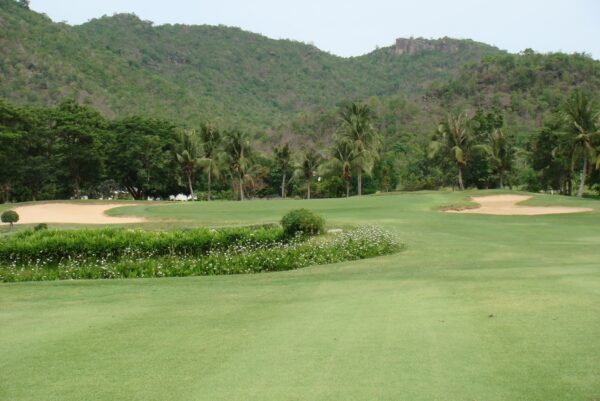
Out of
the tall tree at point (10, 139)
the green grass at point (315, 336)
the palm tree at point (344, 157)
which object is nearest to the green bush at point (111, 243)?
the green grass at point (315, 336)

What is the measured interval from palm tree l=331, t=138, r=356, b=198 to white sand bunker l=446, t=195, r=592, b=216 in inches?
836

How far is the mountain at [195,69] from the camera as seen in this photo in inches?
3263

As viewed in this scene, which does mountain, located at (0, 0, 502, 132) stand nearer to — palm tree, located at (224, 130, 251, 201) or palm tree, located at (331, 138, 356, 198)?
palm tree, located at (224, 130, 251, 201)

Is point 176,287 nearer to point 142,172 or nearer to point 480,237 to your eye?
point 480,237

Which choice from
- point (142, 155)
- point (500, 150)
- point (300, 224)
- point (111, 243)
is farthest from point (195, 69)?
point (111, 243)

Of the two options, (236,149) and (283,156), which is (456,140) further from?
(283,156)

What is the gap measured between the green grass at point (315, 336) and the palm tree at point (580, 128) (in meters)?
37.2

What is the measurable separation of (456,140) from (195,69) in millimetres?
87419

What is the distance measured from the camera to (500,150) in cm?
6047

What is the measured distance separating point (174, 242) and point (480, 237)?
11.1m

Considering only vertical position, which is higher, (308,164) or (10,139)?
(10,139)

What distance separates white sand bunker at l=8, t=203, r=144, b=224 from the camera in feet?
106

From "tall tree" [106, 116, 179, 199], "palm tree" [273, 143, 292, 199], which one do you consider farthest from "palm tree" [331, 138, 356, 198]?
"tall tree" [106, 116, 179, 199]

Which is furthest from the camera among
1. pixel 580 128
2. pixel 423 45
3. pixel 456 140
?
pixel 423 45
